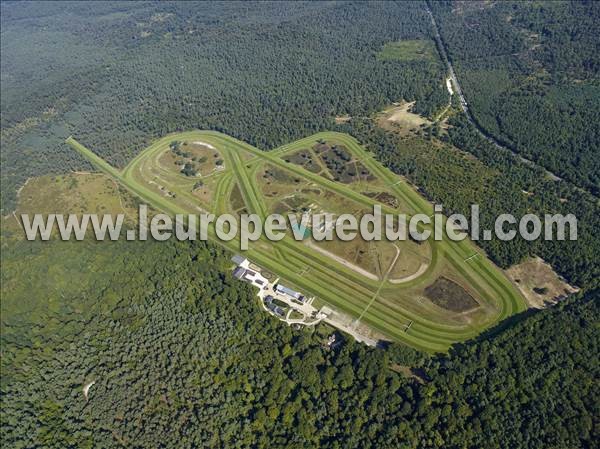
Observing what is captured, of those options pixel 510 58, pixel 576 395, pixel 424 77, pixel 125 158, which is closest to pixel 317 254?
pixel 576 395

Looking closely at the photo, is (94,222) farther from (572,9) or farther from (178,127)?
(572,9)

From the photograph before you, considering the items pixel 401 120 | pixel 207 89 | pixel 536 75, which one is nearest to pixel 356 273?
pixel 401 120

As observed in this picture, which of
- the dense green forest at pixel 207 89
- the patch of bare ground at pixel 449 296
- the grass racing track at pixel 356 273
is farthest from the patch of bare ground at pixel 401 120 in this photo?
the patch of bare ground at pixel 449 296

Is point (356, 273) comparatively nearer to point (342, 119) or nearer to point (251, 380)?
point (251, 380)

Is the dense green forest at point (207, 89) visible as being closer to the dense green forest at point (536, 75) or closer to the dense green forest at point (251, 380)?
the dense green forest at point (536, 75)

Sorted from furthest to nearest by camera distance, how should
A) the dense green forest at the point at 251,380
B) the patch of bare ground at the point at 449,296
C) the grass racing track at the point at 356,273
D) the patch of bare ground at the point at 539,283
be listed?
the patch of bare ground at the point at 449,296 < the patch of bare ground at the point at 539,283 < the grass racing track at the point at 356,273 < the dense green forest at the point at 251,380

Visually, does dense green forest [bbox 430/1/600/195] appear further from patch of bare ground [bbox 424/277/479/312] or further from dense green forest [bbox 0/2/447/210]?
patch of bare ground [bbox 424/277/479/312]

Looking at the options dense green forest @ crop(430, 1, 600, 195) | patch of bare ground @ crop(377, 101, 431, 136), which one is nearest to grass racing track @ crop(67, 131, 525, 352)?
patch of bare ground @ crop(377, 101, 431, 136)
